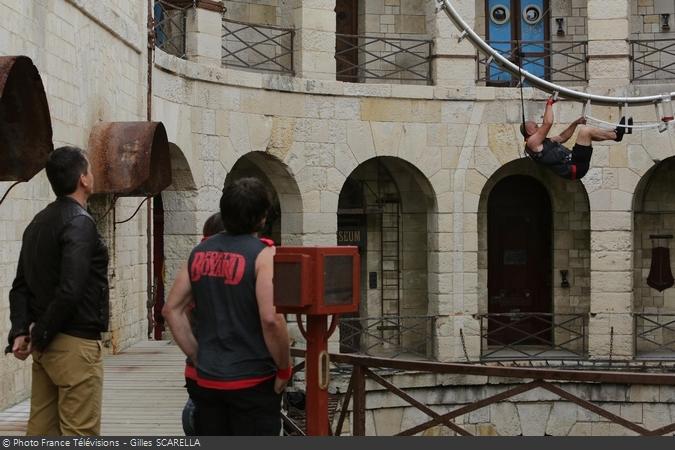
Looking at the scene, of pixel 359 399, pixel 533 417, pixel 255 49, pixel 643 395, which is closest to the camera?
pixel 359 399

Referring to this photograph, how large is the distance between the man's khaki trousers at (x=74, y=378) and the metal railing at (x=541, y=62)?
45.6 feet

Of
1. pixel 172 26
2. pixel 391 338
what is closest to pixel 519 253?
pixel 391 338

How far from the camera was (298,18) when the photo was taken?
17.3 meters

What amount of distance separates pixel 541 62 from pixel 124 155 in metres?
9.96

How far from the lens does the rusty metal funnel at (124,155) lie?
10.9m

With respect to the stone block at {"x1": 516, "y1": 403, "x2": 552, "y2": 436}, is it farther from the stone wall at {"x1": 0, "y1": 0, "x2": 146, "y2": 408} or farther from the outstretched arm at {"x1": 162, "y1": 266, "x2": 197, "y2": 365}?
the outstretched arm at {"x1": 162, "y1": 266, "x2": 197, "y2": 365}

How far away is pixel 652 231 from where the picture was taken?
65.0 ft

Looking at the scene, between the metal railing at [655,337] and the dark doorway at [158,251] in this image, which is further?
the metal railing at [655,337]

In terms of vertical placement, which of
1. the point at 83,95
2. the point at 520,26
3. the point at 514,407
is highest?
the point at 520,26

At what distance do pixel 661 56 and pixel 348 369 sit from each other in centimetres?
750

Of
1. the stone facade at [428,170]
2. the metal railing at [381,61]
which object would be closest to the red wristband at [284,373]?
the stone facade at [428,170]

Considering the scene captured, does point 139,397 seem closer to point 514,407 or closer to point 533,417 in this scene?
point 514,407

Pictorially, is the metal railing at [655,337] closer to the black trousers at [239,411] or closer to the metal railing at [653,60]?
the metal railing at [653,60]

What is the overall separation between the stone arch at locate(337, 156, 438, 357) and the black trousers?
14210 millimetres
